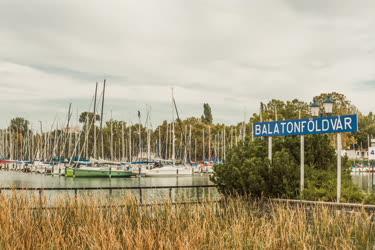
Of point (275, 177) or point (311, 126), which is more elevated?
point (311, 126)

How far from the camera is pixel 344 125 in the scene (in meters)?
16.9

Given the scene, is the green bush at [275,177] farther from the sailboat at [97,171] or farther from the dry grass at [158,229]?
the sailboat at [97,171]

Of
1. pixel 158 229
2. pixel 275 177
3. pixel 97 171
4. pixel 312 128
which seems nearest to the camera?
pixel 158 229

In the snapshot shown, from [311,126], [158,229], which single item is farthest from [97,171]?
[158,229]

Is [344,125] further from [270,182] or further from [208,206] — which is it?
[208,206]

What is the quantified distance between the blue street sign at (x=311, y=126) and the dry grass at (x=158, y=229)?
606 cm

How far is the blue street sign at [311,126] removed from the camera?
55.2ft

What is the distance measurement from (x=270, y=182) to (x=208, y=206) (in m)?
6.99

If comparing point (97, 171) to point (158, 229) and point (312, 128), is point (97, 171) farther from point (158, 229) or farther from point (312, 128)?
point (158, 229)

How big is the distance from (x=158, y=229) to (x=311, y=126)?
960 centimetres

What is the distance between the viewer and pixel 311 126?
706 inches

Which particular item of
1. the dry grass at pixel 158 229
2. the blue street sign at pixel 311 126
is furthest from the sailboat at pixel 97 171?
the dry grass at pixel 158 229

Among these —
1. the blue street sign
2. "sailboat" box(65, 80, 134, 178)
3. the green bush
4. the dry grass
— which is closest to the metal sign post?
the blue street sign

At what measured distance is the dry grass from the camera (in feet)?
26.9
